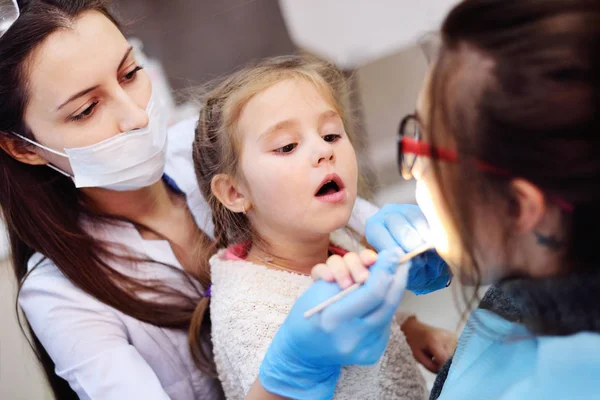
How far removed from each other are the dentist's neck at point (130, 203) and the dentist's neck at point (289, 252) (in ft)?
1.29

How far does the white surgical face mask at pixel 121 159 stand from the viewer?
1.32 m

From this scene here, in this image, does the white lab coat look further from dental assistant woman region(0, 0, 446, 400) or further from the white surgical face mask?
the white surgical face mask

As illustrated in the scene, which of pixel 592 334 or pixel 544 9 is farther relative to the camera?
pixel 592 334

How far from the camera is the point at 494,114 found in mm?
699

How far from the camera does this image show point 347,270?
922 mm

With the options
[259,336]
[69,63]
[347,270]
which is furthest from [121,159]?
[347,270]

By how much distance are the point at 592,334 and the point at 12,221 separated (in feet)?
4.00

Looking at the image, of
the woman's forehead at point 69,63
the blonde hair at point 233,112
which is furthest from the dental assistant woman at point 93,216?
the blonde hair at point 233,112

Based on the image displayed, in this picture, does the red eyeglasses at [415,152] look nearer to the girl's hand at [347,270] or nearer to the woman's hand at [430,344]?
the girl's hand at [347,270]

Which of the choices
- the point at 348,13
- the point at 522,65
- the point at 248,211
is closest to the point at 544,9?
the point at 522,65

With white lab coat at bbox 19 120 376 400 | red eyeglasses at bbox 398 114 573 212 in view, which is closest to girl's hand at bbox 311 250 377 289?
red eyeglasses at bbox 398 114 573 212

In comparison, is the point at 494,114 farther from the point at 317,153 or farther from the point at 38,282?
the point at 38,282

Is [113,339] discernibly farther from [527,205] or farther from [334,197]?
[527,205]

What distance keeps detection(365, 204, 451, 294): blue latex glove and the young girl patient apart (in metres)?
0.07
